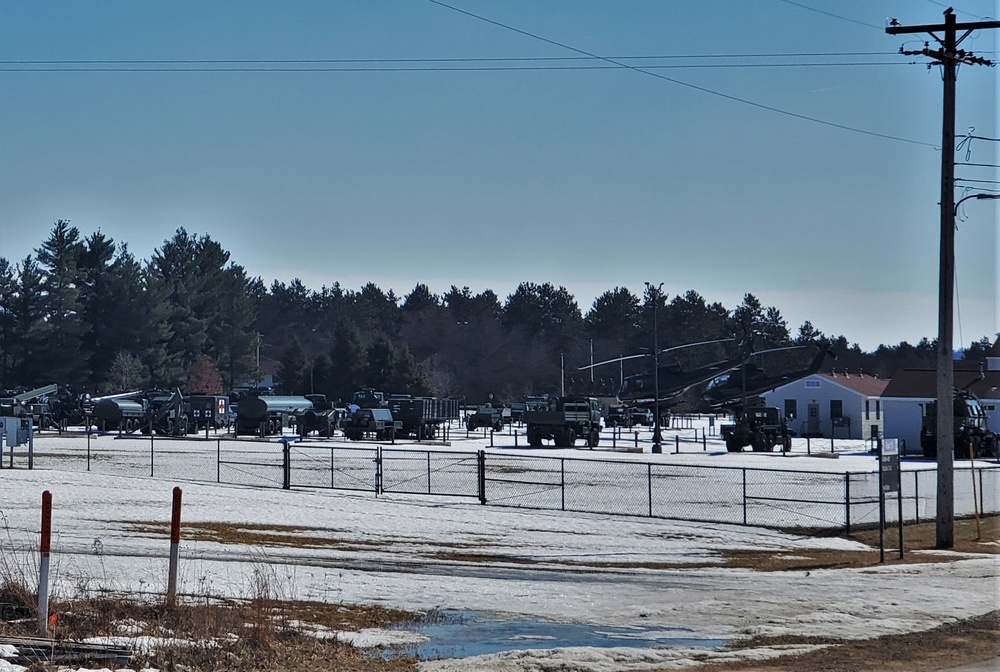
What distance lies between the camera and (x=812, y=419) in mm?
86625

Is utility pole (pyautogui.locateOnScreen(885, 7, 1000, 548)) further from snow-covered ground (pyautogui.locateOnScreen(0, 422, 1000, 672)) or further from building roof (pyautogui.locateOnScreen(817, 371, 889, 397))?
building roof (pyautogui.locateOnScreen(817, 371, 889, 397))

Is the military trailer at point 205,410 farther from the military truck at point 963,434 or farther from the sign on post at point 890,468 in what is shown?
the sign on post at point 890,468

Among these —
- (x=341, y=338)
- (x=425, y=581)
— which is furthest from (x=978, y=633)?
(x=341, y=338)

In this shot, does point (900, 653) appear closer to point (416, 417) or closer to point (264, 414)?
point (416, 417)

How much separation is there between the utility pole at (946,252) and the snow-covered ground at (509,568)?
222 centimetres

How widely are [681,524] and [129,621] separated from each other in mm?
15692

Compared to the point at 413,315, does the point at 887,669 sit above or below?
below

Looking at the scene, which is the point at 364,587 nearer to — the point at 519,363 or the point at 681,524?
the point at 681,524

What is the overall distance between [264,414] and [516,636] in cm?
6069

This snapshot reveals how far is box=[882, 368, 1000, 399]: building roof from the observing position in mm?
67375

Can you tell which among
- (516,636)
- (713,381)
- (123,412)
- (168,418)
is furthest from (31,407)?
(516,636)

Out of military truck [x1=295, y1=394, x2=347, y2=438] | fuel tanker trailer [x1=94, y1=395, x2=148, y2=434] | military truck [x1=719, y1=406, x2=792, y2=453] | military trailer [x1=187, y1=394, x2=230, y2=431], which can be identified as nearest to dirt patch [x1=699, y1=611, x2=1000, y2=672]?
military truck [x1=719, y1=406, x2=792, y2=453]

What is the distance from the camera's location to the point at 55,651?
9953 mm

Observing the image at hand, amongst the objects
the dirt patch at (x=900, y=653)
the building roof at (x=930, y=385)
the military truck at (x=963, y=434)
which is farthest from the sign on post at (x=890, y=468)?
the building roof at (x=930, y=385)
